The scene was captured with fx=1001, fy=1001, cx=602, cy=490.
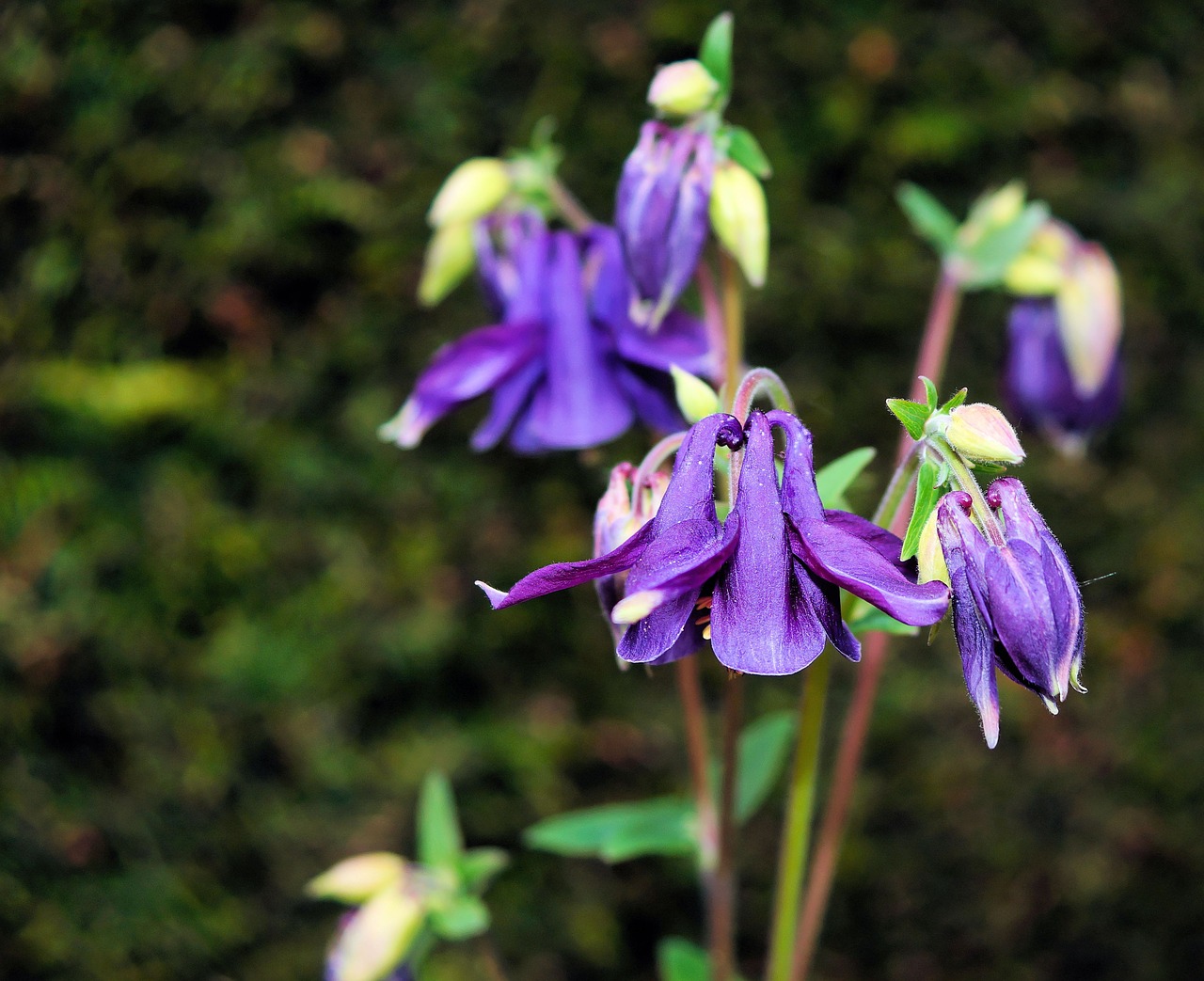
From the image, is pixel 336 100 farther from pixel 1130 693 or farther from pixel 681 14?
pixel 1130 693

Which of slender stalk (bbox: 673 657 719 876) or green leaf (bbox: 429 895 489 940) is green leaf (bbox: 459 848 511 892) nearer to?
green leaf (bbox: 429 895 489 940)

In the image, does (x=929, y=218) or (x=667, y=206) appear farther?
(x=929, y=218)

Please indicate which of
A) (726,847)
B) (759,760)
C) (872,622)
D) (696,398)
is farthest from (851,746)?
(696,398)

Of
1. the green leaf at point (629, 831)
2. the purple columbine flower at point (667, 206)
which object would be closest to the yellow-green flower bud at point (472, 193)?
the purple columbine flower at point (667, 206)

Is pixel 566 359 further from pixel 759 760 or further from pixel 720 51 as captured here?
pixel 759 760

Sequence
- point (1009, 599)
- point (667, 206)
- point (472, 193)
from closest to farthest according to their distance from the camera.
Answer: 1. point (1009, 599)
2. point (667, 206)
3. point (472, 193)

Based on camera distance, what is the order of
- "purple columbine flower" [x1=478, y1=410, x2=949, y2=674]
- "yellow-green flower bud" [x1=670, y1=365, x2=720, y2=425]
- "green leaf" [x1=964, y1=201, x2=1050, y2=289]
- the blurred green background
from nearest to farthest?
"purple columbine flower" [x1=478, y1=410, x2=949, y2=674], "yellow-green flower bud" [x1=670, y1=365, x2=720, y2=425], "green leaf" [x1=964, y1=201, x2=1050, y2=289], the blurred green background

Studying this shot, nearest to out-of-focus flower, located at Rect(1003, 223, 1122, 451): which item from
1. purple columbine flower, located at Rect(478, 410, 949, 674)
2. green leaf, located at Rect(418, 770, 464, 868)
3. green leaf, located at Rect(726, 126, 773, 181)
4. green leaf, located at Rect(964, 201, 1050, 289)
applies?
green leaf, located at Rect(964, 201, 1050, 289)
